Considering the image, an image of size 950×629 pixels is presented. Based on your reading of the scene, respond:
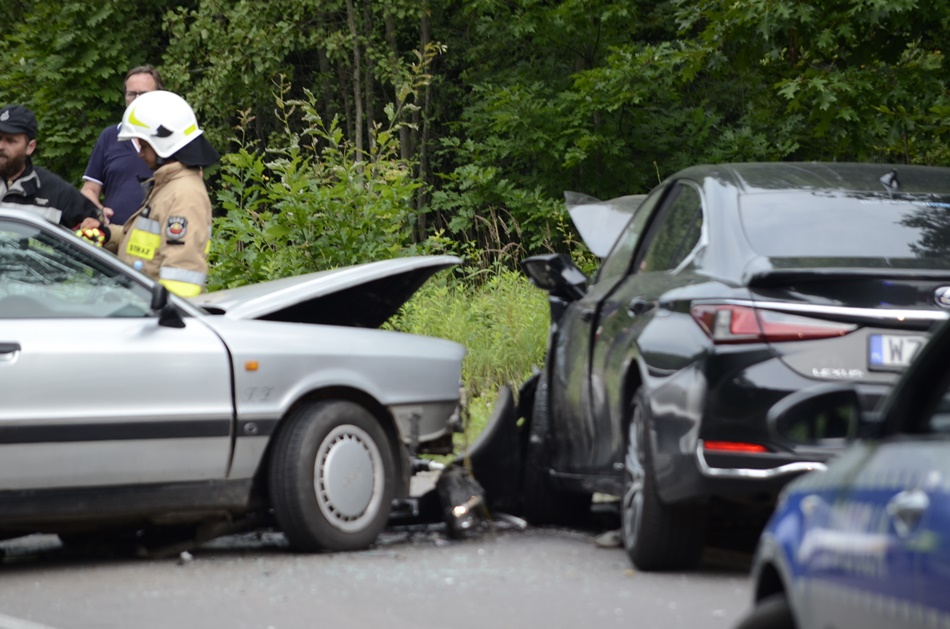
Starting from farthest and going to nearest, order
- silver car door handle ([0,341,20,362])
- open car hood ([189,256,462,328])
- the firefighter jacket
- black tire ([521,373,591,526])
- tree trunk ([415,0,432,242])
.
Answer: tree trunk ([415,0,432,242]), the firefighter jacket, black tire ([521,373,591,526]), open car hood ([189,256,462,328]), silver car door handle ([0,341,20,362])

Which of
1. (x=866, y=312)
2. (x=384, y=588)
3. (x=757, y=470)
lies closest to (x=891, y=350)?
(x=866, y=312)

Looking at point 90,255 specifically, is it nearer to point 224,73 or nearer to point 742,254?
point 742,254

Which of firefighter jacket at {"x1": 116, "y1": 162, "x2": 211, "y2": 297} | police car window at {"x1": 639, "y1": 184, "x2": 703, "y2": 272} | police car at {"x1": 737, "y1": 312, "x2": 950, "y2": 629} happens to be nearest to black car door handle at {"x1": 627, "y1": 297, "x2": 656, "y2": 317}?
police car window at {"x1": 639, "y1": 184, "x2": 703, "y2": 272}

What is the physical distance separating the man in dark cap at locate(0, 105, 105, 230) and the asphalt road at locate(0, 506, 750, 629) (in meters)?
2.44

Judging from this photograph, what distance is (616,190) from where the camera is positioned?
23.3m

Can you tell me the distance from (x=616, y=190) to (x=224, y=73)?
7.76 m

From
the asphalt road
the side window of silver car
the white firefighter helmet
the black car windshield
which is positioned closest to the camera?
the asphalt road

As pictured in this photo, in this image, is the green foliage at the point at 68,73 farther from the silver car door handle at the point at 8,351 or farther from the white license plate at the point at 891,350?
the white license plate at the point at 891,350

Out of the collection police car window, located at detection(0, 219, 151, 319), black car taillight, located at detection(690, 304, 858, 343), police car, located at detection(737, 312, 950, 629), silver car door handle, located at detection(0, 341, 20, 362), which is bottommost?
police car, located at detection(737, 312, 950, 629)

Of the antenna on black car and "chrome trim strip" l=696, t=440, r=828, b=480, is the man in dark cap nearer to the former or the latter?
the antenna on black car

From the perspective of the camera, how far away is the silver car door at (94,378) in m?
6.29

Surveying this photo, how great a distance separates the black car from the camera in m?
5.65

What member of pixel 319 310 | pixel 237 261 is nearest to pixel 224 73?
pixel 237 261

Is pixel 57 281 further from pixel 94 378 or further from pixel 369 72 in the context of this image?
pixel 369 72
